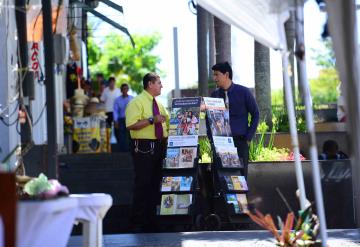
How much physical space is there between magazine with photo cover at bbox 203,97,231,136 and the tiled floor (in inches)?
54.3

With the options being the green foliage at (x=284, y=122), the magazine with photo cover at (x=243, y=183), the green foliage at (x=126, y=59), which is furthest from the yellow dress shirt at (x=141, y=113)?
the green foliage at (x=126, y=59)

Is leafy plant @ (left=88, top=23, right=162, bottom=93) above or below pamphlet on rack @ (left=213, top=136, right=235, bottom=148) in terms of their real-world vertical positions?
above

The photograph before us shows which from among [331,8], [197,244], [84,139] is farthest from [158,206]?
[84,139]

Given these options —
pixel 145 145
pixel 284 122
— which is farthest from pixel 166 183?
pixel 284 122

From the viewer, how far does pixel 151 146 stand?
11.2 metres

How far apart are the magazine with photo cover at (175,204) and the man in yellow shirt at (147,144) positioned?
1.52ft

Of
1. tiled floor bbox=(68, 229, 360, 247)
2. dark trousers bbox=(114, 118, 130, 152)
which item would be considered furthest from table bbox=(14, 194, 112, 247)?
dark trousers bbox=(114, 118, 130, 152)

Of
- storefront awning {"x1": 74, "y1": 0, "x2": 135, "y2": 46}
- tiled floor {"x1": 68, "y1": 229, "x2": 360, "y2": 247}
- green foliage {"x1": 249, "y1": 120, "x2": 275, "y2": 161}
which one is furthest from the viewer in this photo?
storefront awning {"x1": 74, "y1": 0, "x2": 135, "y2": 46}

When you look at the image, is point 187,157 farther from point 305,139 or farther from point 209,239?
point 305,139

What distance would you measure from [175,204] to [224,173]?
729 mm

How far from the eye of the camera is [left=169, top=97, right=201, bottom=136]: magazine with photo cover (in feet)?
36.5

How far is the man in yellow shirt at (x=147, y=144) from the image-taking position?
36.6ft

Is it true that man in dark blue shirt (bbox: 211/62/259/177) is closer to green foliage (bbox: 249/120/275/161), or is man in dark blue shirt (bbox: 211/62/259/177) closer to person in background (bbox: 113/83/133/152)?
green foliage (bbox: 249/120/275/161)

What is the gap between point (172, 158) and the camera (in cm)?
1105
